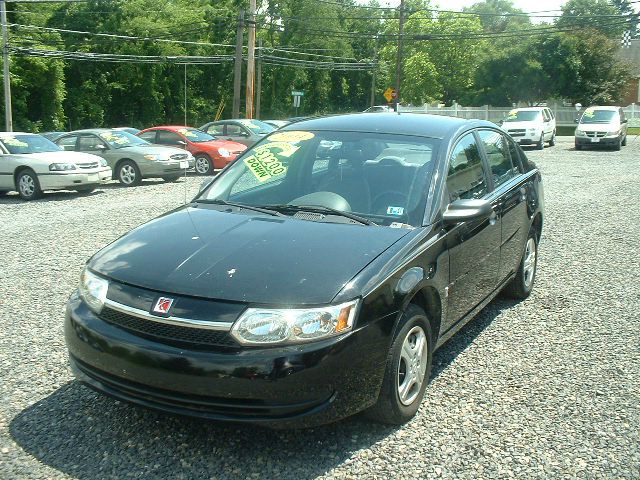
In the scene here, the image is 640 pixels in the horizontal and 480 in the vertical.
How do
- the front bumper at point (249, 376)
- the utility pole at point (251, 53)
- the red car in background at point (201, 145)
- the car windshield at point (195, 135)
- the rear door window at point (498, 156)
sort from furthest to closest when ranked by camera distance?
1. the utility pole at point (251, 53)
2. the car windshield at point (195, 135)
3. the red car in background at point (201, 145)
4. the rear door window at point (498, 156)
5. the front bumper at point (249, 376)

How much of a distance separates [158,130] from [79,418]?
17667 mm

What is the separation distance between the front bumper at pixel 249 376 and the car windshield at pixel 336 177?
1.10m

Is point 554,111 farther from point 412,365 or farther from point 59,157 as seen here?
point 412,365

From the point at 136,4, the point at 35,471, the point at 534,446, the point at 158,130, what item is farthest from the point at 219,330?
the point at 136,4

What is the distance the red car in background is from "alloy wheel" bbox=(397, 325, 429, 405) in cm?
1613

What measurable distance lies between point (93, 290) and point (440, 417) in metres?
2.01

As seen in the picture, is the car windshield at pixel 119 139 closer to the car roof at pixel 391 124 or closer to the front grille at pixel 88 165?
the front grille at pixel 88 165

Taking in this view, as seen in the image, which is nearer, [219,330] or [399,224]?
[219,330]

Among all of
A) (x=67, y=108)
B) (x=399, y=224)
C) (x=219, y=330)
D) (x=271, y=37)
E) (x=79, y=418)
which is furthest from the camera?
(x=271, y=37)

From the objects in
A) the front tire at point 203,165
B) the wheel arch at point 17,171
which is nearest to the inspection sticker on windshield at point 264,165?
the wheel arch at point 17,171

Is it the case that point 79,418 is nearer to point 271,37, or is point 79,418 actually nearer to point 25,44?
point 25,44

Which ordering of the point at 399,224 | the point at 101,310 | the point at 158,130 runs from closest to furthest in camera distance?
1. the point at 101,310
2. the point at 399,224
3. the point at 158,130

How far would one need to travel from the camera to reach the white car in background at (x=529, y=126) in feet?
95.0

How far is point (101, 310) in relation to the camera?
144 inches
